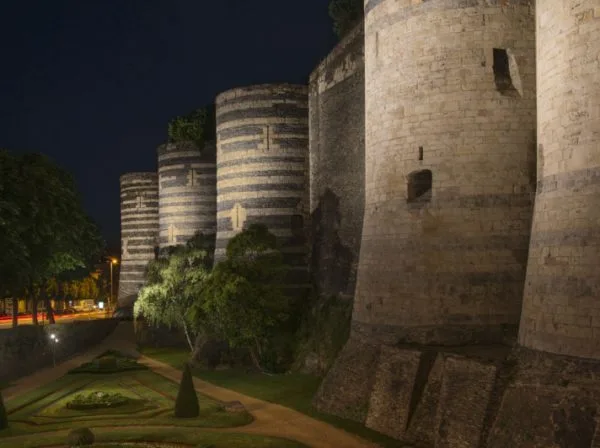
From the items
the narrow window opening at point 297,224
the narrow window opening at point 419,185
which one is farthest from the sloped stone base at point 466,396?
the narrow window opening at point 297,224

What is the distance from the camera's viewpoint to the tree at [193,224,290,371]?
25344 millimetres

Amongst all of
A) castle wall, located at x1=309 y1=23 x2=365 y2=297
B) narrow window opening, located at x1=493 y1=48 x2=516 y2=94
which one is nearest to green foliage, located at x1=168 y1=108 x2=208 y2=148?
castle wall, located at x1=309 y1=23 x2=365 y2=297

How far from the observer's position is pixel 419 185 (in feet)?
59.7

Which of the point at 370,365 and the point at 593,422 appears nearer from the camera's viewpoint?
the point at 593,422

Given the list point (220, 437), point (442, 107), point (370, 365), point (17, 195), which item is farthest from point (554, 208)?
point (17, 195)

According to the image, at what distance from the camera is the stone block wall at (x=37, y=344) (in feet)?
95.9

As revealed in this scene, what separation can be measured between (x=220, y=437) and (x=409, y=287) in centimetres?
580

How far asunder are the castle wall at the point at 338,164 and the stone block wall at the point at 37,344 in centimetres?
1243

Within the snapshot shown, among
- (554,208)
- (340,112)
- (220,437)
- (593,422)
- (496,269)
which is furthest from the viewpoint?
(340,112)

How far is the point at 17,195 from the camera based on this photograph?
28.0 meters

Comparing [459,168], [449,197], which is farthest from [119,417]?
[459,168]

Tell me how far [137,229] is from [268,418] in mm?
31133

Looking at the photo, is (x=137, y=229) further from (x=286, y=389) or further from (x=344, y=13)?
(x=286, y=389)

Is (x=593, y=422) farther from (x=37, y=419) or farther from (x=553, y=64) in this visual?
(x=37, y=419)
